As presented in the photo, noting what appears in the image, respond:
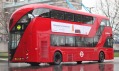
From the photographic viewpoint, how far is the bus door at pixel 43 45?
78.7 ft

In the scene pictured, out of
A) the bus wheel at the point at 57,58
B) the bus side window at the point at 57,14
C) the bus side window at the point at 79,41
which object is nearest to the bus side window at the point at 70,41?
the bus side window at the point at 79,41

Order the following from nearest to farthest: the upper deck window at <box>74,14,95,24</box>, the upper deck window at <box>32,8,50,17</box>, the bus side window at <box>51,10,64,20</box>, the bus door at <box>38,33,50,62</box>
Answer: the upper deck window at <box>32,8,50,17</box> → the bus door at <box>38,33,50,62</box> → the bus side window at <box>51,10,64,20</box> → the upper deck window at <box>74,14,95,24</box>

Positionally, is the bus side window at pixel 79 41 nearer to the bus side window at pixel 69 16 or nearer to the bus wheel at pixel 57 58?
the bus side window at pixel 69 16

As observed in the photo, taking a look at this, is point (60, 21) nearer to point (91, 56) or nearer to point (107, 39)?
point (91, 56)

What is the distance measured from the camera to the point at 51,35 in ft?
81.6

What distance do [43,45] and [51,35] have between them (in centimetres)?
107

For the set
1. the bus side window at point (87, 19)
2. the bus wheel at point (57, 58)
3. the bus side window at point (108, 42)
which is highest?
the bus side window at point (87, 19)

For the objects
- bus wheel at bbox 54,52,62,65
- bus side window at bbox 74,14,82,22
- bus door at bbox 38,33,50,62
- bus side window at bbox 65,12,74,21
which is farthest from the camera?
bus side window at bbox 74,14,82,22

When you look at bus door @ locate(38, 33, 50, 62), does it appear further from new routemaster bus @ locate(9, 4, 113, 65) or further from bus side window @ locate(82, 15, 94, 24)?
bus side window @ locate(82, 15, 94, 24)

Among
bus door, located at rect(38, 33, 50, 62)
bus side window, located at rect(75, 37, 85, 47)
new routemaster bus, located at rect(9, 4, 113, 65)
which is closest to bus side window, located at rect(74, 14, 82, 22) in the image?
new routemaster bus, located at rect(9, 4, 113, 65)

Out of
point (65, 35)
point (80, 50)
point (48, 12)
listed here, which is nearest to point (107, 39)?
point (80, 50)

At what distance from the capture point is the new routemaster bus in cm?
2377

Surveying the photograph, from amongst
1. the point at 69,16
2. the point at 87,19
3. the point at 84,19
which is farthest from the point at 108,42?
the point at 69,16

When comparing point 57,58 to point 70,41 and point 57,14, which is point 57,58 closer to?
point 70,41
